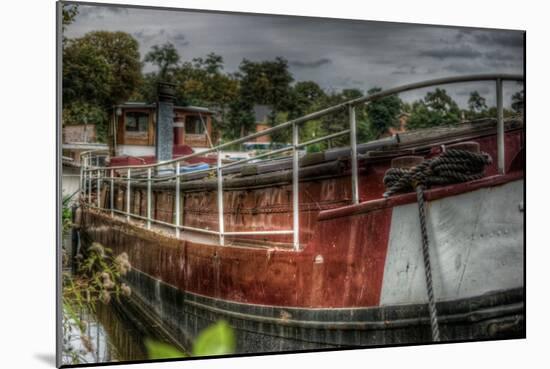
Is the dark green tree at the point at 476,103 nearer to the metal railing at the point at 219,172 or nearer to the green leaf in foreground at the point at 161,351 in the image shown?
the metal railing at the point at 219,172

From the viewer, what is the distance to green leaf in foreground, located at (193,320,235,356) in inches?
193

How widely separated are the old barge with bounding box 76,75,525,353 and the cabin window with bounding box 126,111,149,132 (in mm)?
144

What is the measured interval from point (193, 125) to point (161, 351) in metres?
1.29

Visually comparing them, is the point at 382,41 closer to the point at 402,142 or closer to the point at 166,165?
the point at 402,142

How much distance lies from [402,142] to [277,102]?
813 mm

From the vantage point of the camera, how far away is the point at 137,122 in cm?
475

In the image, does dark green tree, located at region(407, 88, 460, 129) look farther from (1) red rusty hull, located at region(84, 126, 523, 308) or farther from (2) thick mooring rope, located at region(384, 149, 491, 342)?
(1) red rusty hull, located at region(84, 126, 523, 308)

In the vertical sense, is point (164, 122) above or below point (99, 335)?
above

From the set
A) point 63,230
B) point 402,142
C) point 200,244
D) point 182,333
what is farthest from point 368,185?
point 63,230

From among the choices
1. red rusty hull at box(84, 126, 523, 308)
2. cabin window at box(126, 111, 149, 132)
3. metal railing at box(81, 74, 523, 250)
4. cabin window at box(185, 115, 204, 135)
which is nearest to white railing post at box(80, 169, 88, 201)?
metal railing at box(81, 74, 523, 250)

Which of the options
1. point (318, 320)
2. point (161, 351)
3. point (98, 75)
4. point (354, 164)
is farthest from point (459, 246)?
point (98, 75)

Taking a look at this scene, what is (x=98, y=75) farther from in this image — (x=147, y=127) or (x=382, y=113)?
(x=382, y=113)

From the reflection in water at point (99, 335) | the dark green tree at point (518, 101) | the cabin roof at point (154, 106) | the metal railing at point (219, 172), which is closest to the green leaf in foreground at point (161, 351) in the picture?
the reflection in water at point (99, 335)

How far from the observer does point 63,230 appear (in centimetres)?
467
